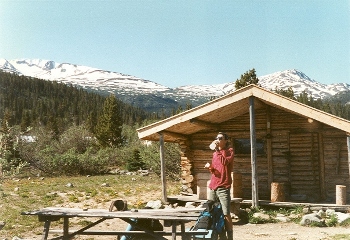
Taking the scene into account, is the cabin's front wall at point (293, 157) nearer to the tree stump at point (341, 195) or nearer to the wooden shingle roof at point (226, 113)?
the wooden shingle roof at point (226, 113)

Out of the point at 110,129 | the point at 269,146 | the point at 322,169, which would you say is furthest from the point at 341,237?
the point at 110,129

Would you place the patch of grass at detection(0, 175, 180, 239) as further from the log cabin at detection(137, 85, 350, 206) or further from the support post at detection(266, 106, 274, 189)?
the support post at detection(266, 106, 274, 189)

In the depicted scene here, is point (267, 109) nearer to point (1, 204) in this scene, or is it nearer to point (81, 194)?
point (81, 194)

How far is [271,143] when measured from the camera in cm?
1450

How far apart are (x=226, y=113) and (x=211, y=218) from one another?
7.50 metres

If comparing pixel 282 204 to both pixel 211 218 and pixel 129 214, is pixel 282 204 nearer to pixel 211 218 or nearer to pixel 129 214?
pixel 211 218

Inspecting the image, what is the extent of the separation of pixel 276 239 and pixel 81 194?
1059 centimetres

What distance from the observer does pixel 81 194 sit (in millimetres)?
17266

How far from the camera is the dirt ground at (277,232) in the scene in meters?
9.04

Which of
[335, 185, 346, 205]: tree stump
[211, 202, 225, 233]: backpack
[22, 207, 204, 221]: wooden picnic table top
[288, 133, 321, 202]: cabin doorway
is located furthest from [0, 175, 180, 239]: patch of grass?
[335, 185, 346, 205]: tree stump

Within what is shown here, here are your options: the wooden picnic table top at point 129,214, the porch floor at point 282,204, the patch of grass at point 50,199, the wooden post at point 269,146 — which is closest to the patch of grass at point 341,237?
the porch floor at point 282,204

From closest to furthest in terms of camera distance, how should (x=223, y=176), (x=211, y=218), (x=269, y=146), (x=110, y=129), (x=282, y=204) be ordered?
(x=211, y=218) < (x=223, y=176) < (x=282, y=204) < (x=269, y=146) < (x=110, y=129)

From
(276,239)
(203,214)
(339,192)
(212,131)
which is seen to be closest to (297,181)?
(339,192)

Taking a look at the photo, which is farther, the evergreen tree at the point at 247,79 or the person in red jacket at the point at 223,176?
the evergreen tree at the point at 247,79
